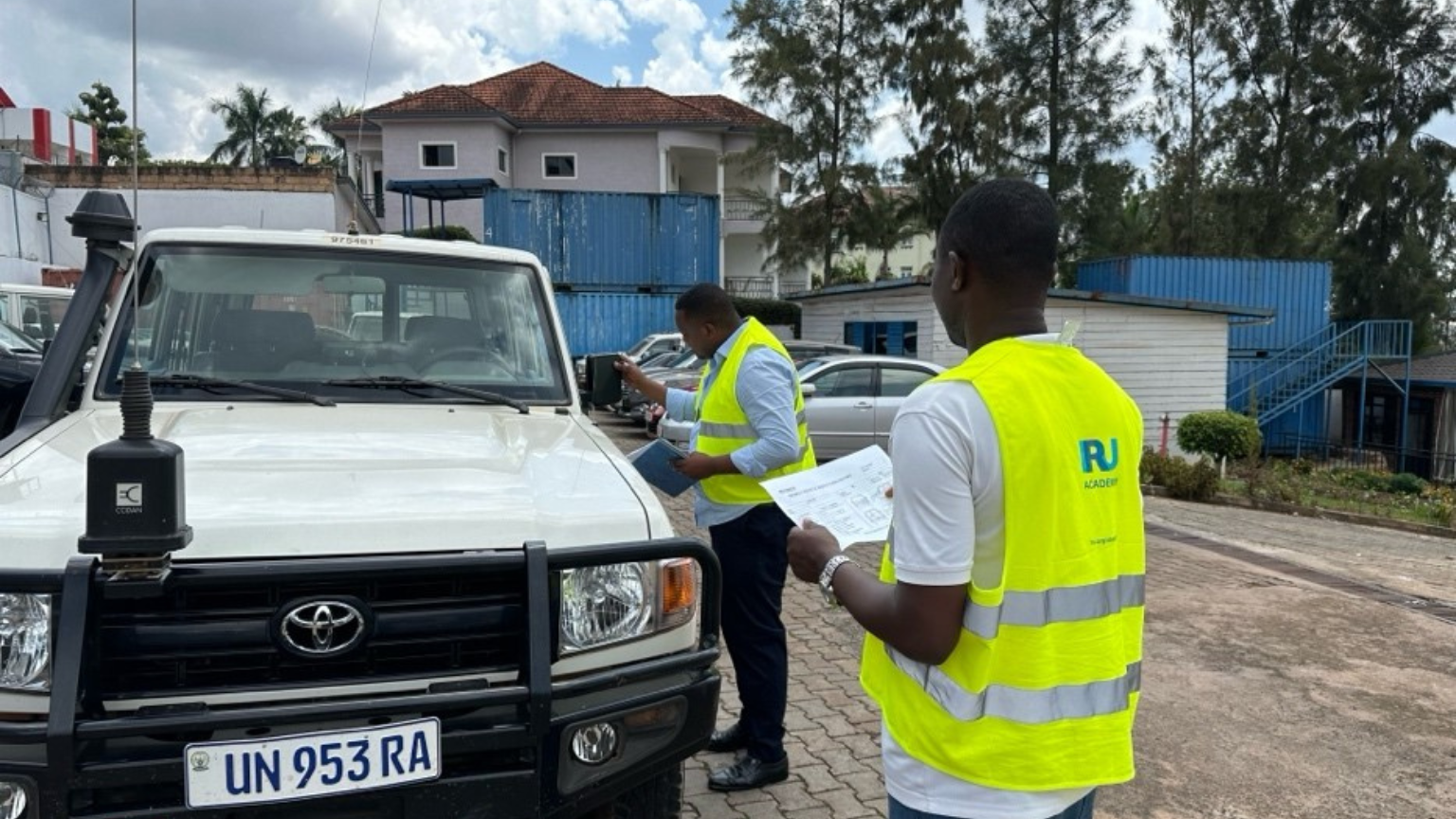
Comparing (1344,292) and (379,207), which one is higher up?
(379,207)

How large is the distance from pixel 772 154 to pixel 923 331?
12.6 meters

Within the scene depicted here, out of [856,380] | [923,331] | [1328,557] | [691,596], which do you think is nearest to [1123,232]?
[923,331]

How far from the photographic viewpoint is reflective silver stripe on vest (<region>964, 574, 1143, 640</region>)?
1.56 meters

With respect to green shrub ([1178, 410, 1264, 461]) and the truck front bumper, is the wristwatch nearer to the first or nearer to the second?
the truck front bumper

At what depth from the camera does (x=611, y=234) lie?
2353 centimetres

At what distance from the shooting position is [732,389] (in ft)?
11.4

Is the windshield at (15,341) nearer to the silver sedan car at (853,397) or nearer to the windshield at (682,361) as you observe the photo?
the silver sedan car at (853,397)

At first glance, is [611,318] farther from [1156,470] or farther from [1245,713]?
[1245,713]

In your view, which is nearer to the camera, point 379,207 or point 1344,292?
point 379,207

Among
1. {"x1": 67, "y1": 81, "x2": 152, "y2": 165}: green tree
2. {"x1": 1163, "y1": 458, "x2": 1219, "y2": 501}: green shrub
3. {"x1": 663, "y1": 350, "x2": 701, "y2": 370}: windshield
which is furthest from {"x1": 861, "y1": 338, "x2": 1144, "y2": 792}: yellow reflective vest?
{"x1": 67, "y1": 81, "x2": 152, "y2": 165}: green tree

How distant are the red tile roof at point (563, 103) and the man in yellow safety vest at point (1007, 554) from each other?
32669mm

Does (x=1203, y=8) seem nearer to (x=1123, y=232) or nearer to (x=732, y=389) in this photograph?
(x=1123, y=232)

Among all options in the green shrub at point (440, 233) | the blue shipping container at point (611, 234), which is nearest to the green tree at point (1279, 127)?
the blue shipping container at point (611, 234)

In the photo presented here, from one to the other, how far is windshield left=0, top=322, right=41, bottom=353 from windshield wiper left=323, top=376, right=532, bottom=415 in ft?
25.6
